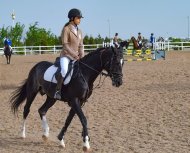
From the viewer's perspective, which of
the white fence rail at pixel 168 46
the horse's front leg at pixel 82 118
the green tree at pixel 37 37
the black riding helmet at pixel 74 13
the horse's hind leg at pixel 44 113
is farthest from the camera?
the green tree at pixel 37 37

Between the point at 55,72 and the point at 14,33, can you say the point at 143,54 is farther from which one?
the point at 14,33

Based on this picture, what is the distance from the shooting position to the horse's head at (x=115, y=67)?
6.93 meters

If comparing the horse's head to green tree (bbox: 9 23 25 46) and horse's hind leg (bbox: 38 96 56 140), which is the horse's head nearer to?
horse's hind leg (bbox: 38 96 56 140)

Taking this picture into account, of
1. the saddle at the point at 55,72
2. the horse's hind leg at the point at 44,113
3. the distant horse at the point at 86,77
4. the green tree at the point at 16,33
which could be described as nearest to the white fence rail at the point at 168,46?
the horse's hind leg at the point at 44,113

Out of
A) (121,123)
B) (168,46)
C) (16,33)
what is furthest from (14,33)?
(121,123)

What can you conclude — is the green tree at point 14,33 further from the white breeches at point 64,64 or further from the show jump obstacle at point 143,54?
the white breeches at point 64,64

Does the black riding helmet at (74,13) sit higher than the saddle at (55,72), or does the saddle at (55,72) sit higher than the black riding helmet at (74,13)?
the black riding helmet at (74,13)

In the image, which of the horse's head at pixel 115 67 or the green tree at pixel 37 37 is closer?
the horse's head at pixel 115 67

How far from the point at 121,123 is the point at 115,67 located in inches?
109

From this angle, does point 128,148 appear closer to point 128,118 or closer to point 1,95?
point 128,118

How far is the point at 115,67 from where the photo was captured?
22.8ft

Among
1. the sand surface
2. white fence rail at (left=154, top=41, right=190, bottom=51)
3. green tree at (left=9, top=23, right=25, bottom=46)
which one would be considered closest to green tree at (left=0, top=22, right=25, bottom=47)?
green tree at (left=9, top=23, right=25, bottom=46)

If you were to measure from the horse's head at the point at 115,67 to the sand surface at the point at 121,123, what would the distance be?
1.19 meters

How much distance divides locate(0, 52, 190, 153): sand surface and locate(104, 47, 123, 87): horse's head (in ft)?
3.91
